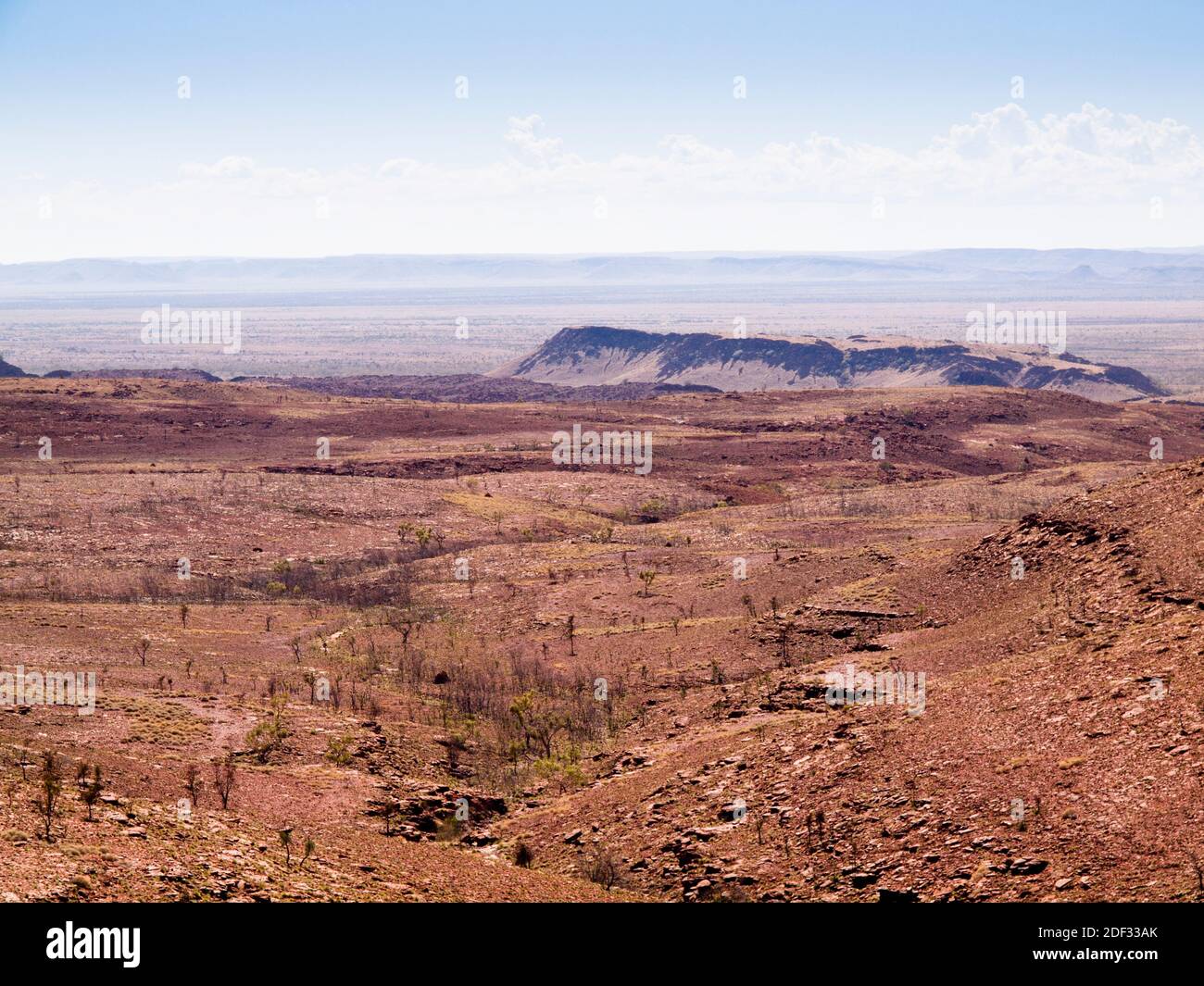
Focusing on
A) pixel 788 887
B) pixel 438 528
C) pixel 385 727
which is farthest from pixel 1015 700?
pixel 438 528

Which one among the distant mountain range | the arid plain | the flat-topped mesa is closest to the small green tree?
the arid plain

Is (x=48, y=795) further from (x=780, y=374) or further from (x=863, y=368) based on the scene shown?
(x=863, y=368)

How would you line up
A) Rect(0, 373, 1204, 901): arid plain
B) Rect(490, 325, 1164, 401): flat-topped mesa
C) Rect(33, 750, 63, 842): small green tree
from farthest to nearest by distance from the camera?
1. Rect(490, 325, 1164, 401): flat-topped mesa
2. Rect(0, 373, 1204, 901): arid plain
3. Rect(33, 750, 63, 842): small green tree

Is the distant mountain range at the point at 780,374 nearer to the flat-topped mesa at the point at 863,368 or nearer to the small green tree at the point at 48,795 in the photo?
the flat-topped mesa at the point at 863,368

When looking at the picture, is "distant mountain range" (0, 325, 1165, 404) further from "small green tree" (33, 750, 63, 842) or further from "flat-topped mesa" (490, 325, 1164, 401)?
"small green tree" (33, 750, 63, 842)

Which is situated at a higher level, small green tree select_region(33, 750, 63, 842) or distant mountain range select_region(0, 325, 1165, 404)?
distant mountain range select_region(0, 325, 1165, 404)

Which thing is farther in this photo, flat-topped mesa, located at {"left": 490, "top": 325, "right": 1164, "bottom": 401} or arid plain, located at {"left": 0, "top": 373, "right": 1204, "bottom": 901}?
flat-topped mesa, located at {"left": 490, "top": 325, "right": 1164, "bottom": 401}

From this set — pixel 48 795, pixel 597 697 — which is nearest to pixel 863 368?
pixel 597 697

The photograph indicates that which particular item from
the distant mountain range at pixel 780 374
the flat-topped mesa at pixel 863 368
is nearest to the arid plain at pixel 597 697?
the distant mountain range at pixel 780 374
